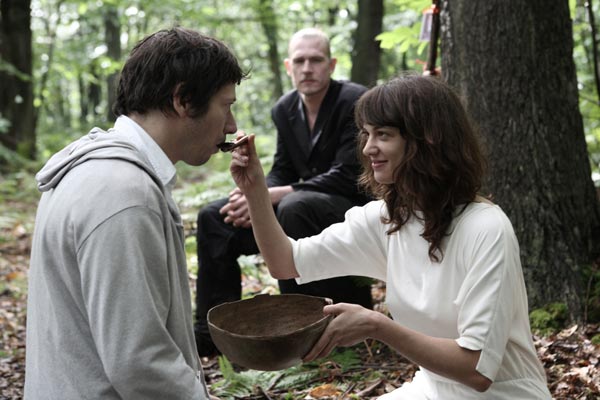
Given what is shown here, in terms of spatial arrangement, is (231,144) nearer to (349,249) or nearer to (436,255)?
(349,249)

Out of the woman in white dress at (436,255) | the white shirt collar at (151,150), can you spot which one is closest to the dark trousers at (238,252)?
the woman in white dress at (436,255)

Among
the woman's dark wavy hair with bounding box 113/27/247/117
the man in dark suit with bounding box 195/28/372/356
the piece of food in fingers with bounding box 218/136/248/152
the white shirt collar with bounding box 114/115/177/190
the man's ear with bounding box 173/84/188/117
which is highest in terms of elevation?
the woman's dark wavy hair with bounding box 113/27/247/117

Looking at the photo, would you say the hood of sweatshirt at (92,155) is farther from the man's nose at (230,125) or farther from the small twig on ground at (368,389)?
the small twig on ground at (368,389)

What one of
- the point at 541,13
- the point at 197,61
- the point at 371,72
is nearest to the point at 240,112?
the point at 371,72

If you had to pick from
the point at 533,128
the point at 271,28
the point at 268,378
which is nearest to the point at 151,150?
the point at 268,378

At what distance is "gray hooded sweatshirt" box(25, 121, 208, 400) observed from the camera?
5.84 feet

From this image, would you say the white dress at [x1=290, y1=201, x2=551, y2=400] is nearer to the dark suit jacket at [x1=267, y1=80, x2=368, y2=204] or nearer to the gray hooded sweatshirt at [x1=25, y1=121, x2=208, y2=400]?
the gray hooded sweatshirt at [x1=25, y1=121, x2=208, y2=400]

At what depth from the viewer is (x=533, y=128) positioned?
406 centimetres

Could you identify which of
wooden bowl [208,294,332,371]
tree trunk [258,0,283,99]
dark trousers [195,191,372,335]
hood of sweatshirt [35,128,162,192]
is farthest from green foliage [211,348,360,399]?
tree trunk [258,0,283,99]

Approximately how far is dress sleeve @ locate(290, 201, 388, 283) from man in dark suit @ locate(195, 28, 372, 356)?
1204mm

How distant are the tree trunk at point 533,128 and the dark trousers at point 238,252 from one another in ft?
3.54

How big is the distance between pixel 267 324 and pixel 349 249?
1.62 ft

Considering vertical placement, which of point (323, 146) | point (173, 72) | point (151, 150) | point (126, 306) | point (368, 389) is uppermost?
point (173, 72)

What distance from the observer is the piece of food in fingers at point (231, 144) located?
8.75 feet
